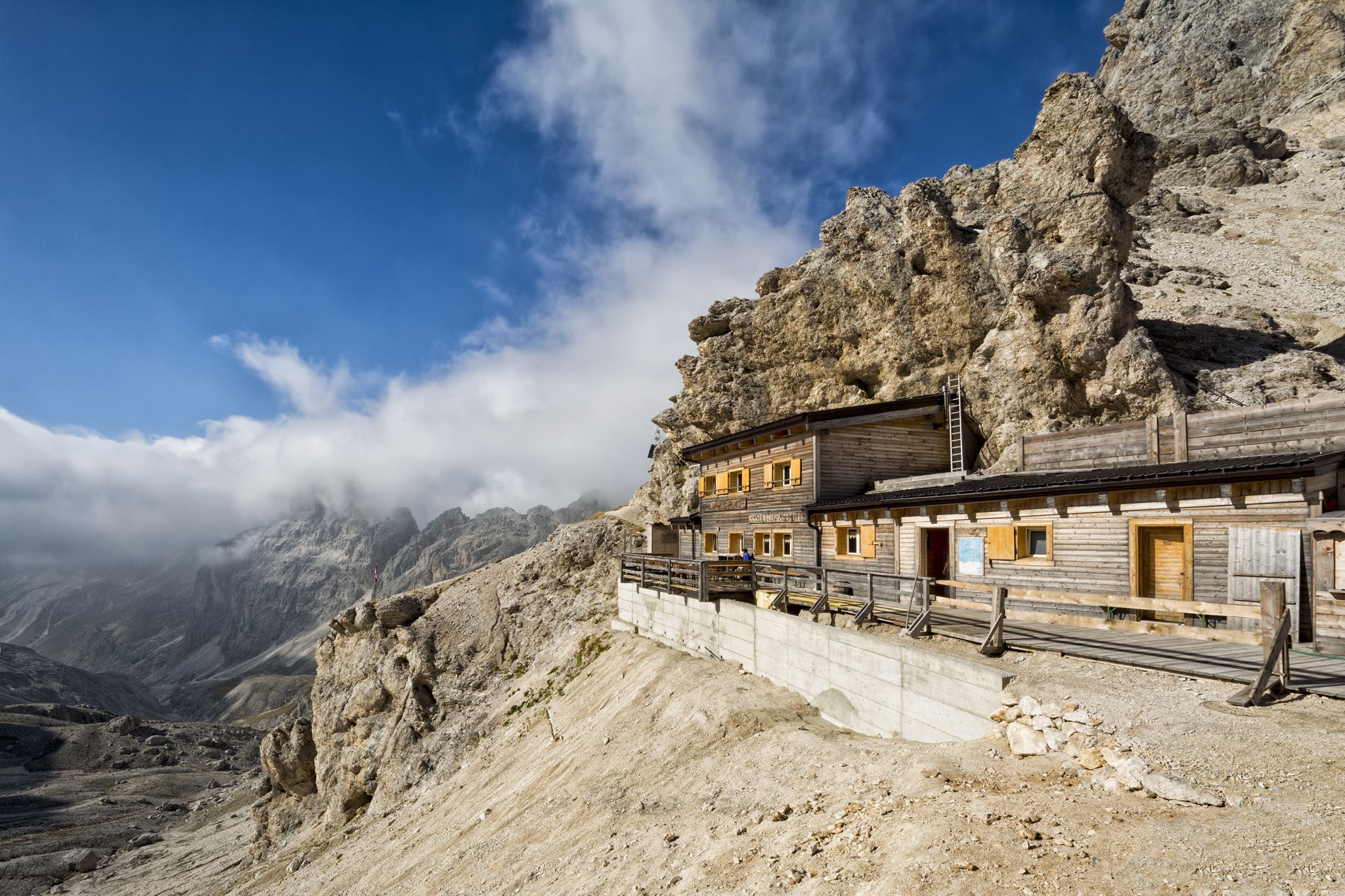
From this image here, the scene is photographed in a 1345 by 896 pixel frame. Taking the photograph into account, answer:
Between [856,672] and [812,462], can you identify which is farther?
[812,462]

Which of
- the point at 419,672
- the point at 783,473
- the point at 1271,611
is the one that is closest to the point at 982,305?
the point at 783,473

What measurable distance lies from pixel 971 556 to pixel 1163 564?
541cm

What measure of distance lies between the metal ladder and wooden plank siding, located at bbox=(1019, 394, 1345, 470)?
598 centimetres

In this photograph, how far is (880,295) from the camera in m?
39.1

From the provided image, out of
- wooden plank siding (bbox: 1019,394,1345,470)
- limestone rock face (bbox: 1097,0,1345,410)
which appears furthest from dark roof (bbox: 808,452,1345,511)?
limestone rock face (bbox: 1097,0,1345,410)

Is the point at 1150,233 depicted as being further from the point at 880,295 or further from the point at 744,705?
the point at 744,705

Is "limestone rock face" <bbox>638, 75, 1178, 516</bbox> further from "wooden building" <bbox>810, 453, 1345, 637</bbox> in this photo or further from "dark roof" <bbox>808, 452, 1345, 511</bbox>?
"wooden building" <bbox>810, 453, 1345, 637</bbox>

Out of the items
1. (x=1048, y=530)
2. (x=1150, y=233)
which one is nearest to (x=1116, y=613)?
(x=1048, y=530)

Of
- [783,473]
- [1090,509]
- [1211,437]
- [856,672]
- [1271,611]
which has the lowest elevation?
[856,672]

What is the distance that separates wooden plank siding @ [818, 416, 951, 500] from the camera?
29141 mm

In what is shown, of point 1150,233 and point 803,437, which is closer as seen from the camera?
point 803,437

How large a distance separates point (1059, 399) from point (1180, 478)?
15230mm

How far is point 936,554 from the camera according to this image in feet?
79.1

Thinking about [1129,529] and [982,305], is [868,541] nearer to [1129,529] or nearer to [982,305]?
[1129,529]
